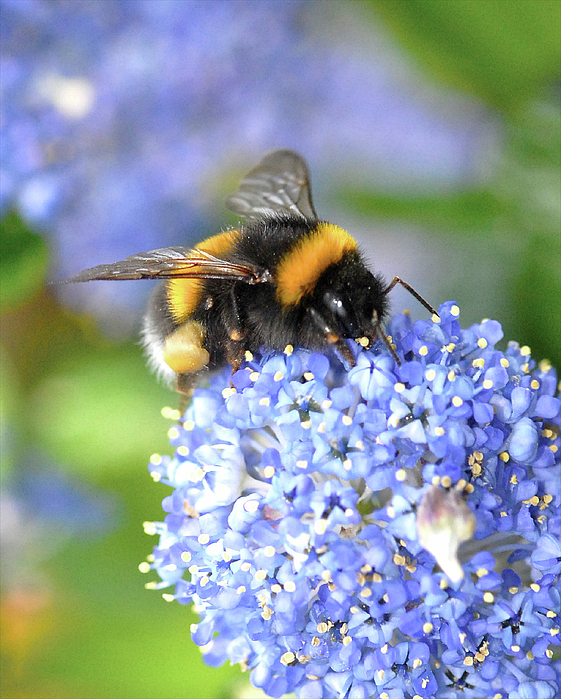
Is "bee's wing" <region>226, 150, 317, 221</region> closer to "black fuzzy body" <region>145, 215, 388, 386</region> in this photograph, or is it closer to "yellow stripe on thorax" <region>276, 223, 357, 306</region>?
"black fuzzy body" <region>145, 215, 388, 386</region>

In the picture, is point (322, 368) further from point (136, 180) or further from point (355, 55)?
point (355, 55)

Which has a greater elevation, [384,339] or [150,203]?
[150,203]

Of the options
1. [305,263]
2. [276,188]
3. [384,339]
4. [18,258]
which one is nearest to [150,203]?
[18,258]

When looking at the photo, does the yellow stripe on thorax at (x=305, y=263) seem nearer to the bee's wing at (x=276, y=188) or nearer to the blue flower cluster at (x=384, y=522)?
the blue flower cluster at (x=384, y=522)

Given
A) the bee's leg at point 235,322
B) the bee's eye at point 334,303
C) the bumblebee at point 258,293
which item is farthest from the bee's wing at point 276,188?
the bee's eye at point 334,303

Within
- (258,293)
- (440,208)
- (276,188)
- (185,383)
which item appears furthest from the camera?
(440,208)

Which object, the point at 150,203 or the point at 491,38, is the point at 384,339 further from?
the point at 150,203
